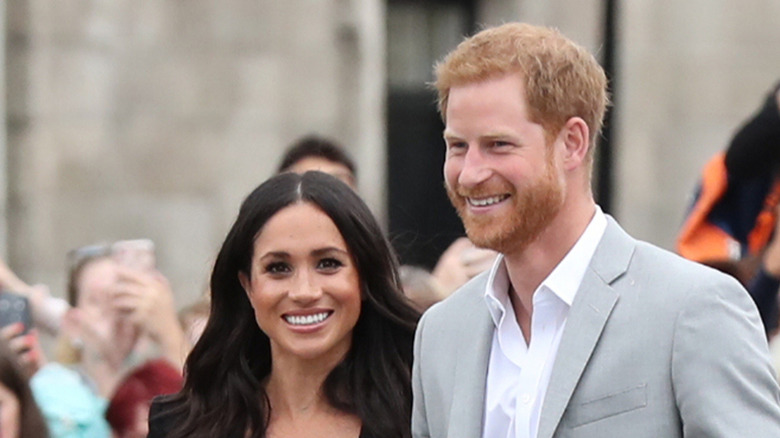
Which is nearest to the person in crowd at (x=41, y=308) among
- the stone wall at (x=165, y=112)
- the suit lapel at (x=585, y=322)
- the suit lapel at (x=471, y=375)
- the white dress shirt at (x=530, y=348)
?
the stone wall at (x=165, y=112)

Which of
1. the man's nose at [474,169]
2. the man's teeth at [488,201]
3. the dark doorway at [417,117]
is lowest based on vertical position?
the dark doorway at [417,117]

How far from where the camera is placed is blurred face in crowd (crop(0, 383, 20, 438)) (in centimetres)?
540

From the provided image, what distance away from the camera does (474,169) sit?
3.50 metres

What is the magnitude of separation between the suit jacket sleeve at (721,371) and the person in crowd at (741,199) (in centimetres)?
335

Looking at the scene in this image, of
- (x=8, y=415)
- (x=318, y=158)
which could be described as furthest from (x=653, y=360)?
(x=318, y=158)

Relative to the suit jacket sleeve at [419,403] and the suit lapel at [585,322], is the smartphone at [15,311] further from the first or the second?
the suit lapel at [585,322]

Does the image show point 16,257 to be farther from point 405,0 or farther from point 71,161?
point 405,0

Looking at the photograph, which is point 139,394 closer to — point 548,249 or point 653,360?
point 548,249

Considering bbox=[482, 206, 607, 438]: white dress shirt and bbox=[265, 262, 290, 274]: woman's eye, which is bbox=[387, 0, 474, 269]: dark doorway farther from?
bbox=[482, 206, 607, 438]: white dress shirt

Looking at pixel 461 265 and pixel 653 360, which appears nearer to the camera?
pixel 653 360

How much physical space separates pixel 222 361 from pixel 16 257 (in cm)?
598

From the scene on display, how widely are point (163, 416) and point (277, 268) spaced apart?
0.59 m

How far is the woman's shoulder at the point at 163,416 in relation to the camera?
4977mm

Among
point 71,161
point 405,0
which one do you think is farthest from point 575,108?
point 405,0
